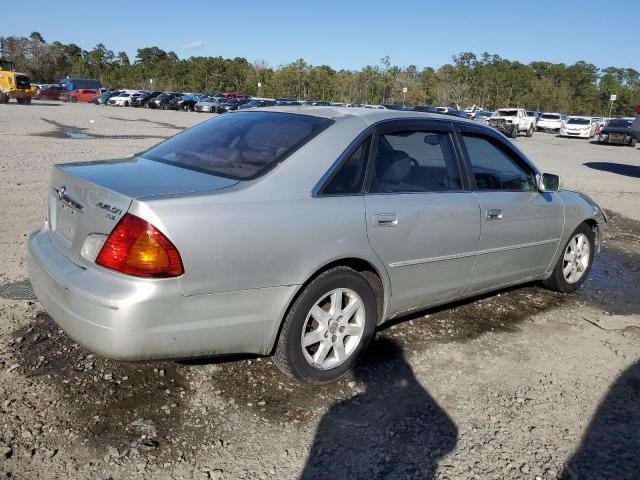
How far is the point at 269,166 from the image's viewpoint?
316 cm

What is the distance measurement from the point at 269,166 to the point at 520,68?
92.0 metres

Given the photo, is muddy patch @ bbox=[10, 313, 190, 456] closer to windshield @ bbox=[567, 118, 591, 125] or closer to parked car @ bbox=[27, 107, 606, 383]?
parked car @ bbox=[27, 107, 606, 383]

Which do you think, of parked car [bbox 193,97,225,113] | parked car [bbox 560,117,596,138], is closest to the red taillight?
parked car [bbox 560,117,596,138]

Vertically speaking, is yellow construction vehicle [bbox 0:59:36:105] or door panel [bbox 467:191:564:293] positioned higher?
yellow construction vehicle [bbox 0:59:36:105]

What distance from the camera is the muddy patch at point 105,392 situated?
2.76 meters

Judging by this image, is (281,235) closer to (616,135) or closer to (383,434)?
(383,434)

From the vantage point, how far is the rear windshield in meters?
3.27

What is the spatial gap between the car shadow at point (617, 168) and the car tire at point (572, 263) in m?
12.6

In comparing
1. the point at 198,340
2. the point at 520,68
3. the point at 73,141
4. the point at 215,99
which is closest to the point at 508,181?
the point at 198,340

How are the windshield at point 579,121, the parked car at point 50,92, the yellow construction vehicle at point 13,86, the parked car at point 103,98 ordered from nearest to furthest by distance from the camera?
the windshield at point 579,121
the yellow construction vehicle at point 13,86
the parked car at point 103,98
the parked car at point 50,92

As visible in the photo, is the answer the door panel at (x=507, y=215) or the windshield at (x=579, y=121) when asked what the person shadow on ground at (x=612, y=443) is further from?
the windshield at (x=579, y=121)

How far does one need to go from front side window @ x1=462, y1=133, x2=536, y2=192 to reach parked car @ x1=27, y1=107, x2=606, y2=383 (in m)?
0.02

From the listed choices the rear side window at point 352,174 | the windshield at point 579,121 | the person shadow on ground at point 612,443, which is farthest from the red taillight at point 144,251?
the windshield at point 579,121

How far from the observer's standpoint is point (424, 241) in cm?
368
